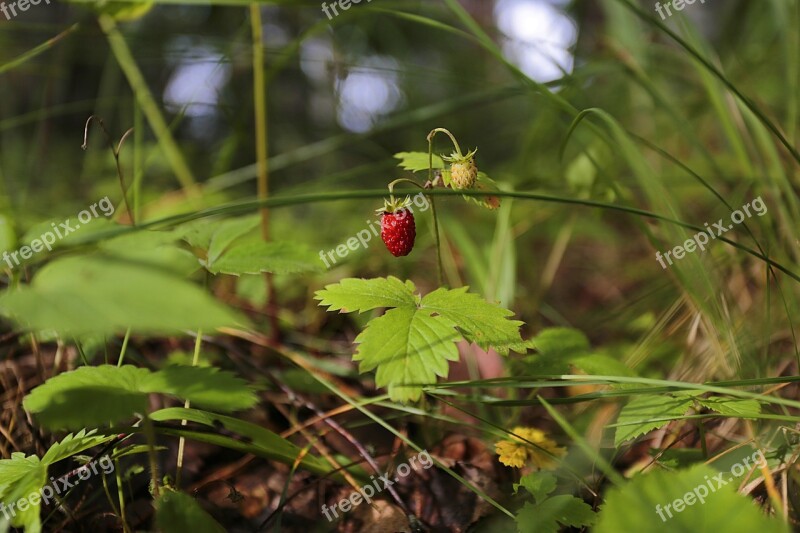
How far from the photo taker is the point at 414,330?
90cm

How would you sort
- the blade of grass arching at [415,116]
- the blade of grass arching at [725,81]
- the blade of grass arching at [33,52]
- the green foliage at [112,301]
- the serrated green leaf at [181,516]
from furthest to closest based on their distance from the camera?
the blade of grass arching at [415,116], the blade of grass arching at [33,52], the blade of grass arching at [725,81], the serrated green leaf at [181,516], the green foliage at [112,301]

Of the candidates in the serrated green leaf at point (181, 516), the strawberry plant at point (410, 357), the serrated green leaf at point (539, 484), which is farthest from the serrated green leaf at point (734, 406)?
the serrated green leaf at point (181, 516)

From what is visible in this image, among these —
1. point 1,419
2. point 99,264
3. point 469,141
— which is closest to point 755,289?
point 99,264

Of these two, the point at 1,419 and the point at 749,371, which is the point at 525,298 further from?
the point at 1,419

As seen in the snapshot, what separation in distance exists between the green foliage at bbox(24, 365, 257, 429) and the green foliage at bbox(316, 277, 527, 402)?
0.20 m

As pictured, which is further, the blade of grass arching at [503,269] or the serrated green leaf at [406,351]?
the blade of grass arching at [503,269]

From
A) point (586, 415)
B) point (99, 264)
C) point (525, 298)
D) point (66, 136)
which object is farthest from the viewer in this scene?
point (66, 136)

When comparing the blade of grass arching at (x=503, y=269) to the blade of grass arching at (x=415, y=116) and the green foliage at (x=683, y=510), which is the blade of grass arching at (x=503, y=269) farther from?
the green foliage at (x=683, y=510)

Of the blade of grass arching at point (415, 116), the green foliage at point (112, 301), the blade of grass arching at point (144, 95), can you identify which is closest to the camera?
the green foliage at point (112, 301)

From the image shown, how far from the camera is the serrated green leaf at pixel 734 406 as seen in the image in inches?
32.8

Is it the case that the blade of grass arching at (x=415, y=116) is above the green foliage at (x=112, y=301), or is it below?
above

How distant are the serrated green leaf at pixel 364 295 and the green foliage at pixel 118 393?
0.68 ft

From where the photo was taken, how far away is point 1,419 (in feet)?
3.66

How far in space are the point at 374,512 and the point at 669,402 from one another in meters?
0.55
